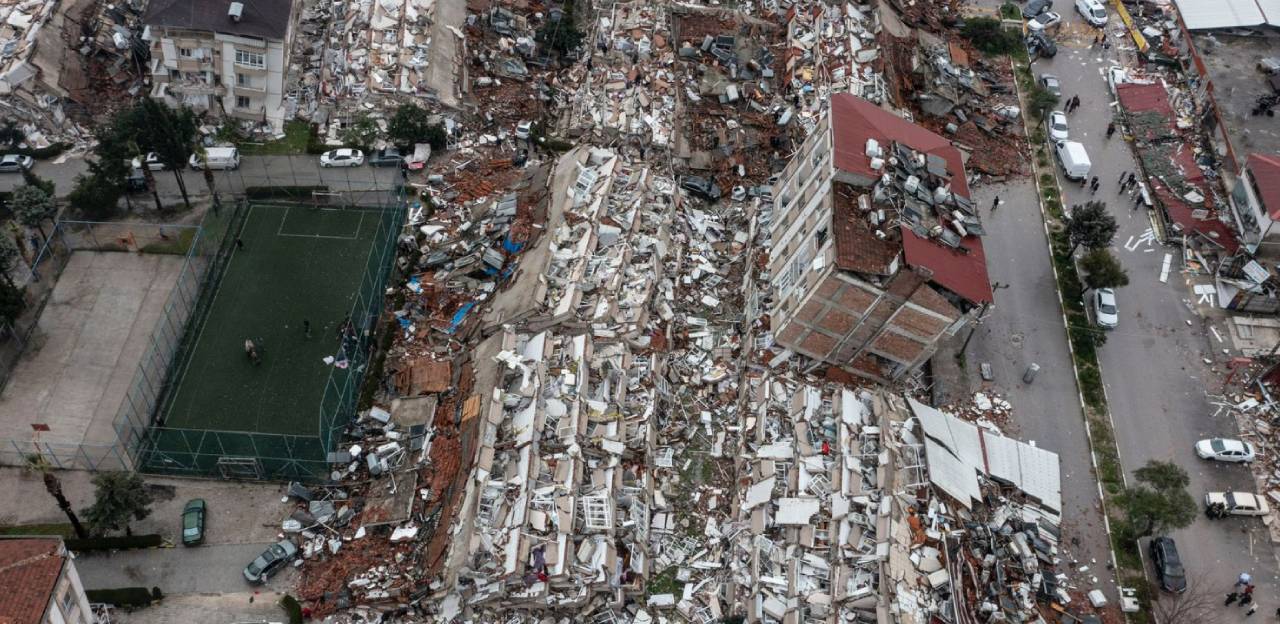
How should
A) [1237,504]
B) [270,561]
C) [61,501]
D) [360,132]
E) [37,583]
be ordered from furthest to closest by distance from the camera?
[360,132]
[1237,504]
[270,561]
[61,501]
[37,583]

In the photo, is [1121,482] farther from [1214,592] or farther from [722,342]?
[722,342]

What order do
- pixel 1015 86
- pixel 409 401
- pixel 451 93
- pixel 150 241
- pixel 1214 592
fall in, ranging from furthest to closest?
pixel 1015 86 < pixel 451 93 < pixel 150 241 < pixel 409 401 < pixel 1214 592

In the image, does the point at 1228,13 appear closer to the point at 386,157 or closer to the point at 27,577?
the point at 386,157

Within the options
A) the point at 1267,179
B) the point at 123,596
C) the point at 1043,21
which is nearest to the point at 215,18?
the point at 123,596

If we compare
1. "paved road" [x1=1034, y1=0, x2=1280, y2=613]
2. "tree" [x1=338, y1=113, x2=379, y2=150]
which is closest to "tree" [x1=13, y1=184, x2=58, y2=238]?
"tree" [x1=338, y1=113, x2=379, y2=150]

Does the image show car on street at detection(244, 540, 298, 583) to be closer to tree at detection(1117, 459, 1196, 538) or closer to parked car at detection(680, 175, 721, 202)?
parked car at detection(680, 175, 721, 202)

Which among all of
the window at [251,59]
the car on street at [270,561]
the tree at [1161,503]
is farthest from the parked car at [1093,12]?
the car on street at [270,561]

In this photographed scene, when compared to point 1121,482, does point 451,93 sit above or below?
above

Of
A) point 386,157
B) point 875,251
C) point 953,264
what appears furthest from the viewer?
point 386,157

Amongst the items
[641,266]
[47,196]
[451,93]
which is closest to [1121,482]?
[641,266]
